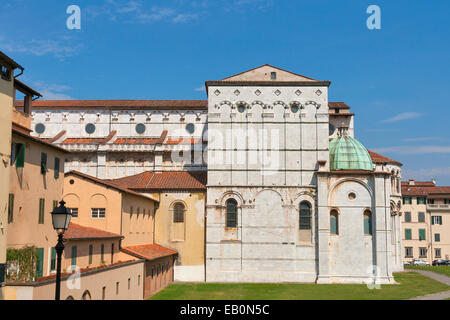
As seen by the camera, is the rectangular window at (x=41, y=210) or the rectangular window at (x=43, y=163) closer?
the rectangular window at (x=41, y=210)

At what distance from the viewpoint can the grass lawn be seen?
32.8 meters

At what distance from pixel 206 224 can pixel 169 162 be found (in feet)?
44.9

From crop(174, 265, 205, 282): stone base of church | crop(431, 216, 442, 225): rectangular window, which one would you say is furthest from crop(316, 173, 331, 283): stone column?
crop(431, 216, 442, 225): rectangular window

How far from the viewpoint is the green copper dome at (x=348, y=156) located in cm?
4272

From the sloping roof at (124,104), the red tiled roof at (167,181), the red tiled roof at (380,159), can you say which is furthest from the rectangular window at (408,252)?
the red tiled roof at (167,181)

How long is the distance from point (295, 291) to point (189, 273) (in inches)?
415

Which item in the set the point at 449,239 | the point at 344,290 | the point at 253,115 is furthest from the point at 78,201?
the point at 449,239

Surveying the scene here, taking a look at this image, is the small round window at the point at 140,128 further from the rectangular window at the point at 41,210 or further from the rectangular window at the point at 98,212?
the rectangular window at the point at 41,210

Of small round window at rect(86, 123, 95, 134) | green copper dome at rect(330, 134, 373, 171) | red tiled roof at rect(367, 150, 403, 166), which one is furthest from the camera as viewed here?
small round window at rect(86, 123, 95, 134)

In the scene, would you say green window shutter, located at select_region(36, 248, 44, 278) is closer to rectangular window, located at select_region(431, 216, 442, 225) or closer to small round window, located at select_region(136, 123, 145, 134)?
small round window, located at select_region(136, 123, 145, 134)

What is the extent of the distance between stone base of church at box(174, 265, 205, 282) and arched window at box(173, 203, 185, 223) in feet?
13.6

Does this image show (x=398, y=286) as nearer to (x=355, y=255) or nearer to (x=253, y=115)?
(x=355, y=255)

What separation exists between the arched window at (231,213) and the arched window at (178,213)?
4.27 meters

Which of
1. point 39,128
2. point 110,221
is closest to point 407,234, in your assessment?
point 39,128
